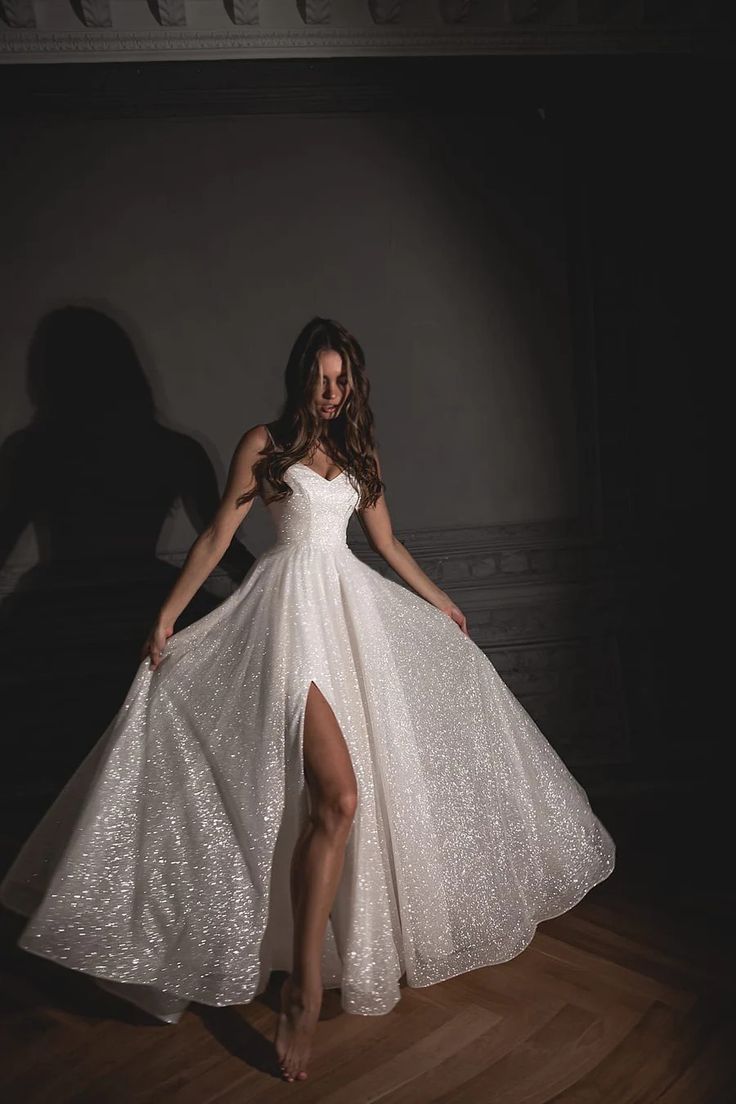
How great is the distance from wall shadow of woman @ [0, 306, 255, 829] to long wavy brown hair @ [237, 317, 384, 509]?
112 cm

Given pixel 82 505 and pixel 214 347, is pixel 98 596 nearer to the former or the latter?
pixel 82 505

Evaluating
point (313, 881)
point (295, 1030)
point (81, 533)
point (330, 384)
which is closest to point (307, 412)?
point (330, 384)

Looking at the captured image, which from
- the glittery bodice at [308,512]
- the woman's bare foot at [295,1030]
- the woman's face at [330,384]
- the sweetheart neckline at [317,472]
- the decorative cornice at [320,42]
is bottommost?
the woman's bare foot at [295,1030]

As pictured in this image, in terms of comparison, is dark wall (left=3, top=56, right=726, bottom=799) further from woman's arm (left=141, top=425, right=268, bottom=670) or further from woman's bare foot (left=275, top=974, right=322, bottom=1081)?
woman's bare foot (left=275, top=974, right=322, bottom=1081)

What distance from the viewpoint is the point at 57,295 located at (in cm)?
365

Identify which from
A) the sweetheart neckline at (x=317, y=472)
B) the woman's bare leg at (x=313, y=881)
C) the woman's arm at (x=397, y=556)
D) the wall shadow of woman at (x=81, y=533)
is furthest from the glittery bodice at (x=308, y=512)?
the wall shadow of woman at (x=81, y=533)

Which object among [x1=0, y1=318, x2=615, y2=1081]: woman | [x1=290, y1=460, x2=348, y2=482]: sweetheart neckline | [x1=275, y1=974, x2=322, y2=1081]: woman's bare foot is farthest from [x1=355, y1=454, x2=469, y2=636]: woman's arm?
[x1=275, y1=974, x2=322, y2=1081]: woman's bare foot

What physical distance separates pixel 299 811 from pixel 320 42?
289 centimetres

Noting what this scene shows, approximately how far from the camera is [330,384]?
266 centimetres

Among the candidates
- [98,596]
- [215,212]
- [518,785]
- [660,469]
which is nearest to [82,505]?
[98,596]

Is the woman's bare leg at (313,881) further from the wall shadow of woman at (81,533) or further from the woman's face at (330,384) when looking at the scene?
the wall shadow of woman at (81,533)

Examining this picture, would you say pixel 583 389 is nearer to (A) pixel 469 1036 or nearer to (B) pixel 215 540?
→ (B) pixel 215 540

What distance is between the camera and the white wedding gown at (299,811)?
2.34 m

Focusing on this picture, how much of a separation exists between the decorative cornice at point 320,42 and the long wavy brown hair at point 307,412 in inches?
63.0
